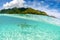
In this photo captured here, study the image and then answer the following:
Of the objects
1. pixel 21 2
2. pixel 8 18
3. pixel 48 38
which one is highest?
pixel 21 2

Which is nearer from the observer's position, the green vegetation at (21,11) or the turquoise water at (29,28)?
the turquoise water at (29,28)

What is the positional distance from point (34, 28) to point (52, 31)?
0.79 meters

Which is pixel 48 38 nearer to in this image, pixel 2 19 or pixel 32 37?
pixel 32 37

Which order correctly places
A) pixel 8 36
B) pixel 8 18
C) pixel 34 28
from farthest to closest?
pixel 8 18 < pixel 34 28 < pixel 8 36

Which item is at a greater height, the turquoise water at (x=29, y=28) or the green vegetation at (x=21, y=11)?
the green vegetation at (x=21, y=11)

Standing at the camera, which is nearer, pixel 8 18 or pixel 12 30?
pixel 12 30

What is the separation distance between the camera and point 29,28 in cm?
679

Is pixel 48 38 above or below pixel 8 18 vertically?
below

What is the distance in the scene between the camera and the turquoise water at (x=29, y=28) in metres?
6.12

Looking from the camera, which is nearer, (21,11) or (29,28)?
(29,28)

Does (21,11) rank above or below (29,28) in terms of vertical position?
above

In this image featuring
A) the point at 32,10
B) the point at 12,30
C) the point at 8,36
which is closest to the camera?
the point at 8,36

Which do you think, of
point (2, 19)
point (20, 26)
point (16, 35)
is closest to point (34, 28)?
point (20, 26)

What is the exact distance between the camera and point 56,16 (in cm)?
801
